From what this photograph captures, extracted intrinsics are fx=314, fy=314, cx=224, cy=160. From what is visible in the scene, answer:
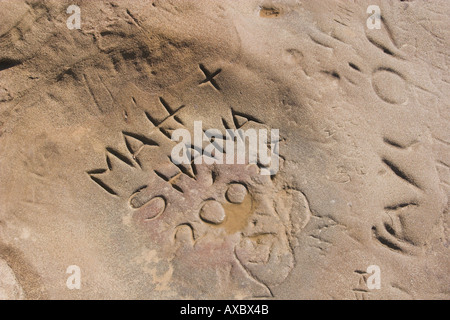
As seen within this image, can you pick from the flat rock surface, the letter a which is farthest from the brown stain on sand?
the letter a

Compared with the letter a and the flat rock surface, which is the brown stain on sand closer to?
the flat rock surface

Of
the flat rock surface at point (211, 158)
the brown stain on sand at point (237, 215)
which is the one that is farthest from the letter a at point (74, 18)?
the brown stain on sand at point (237, 215)

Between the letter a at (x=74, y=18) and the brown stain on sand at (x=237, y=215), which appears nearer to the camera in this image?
the brown stain on sand at (x=237, y=215)

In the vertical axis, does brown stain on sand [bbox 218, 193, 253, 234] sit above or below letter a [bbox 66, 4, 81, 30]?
below

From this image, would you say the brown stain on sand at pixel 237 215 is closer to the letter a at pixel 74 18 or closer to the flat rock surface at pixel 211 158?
the flat rock surface at pixel 211 158

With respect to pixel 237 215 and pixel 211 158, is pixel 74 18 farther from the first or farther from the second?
pixel 237 215
